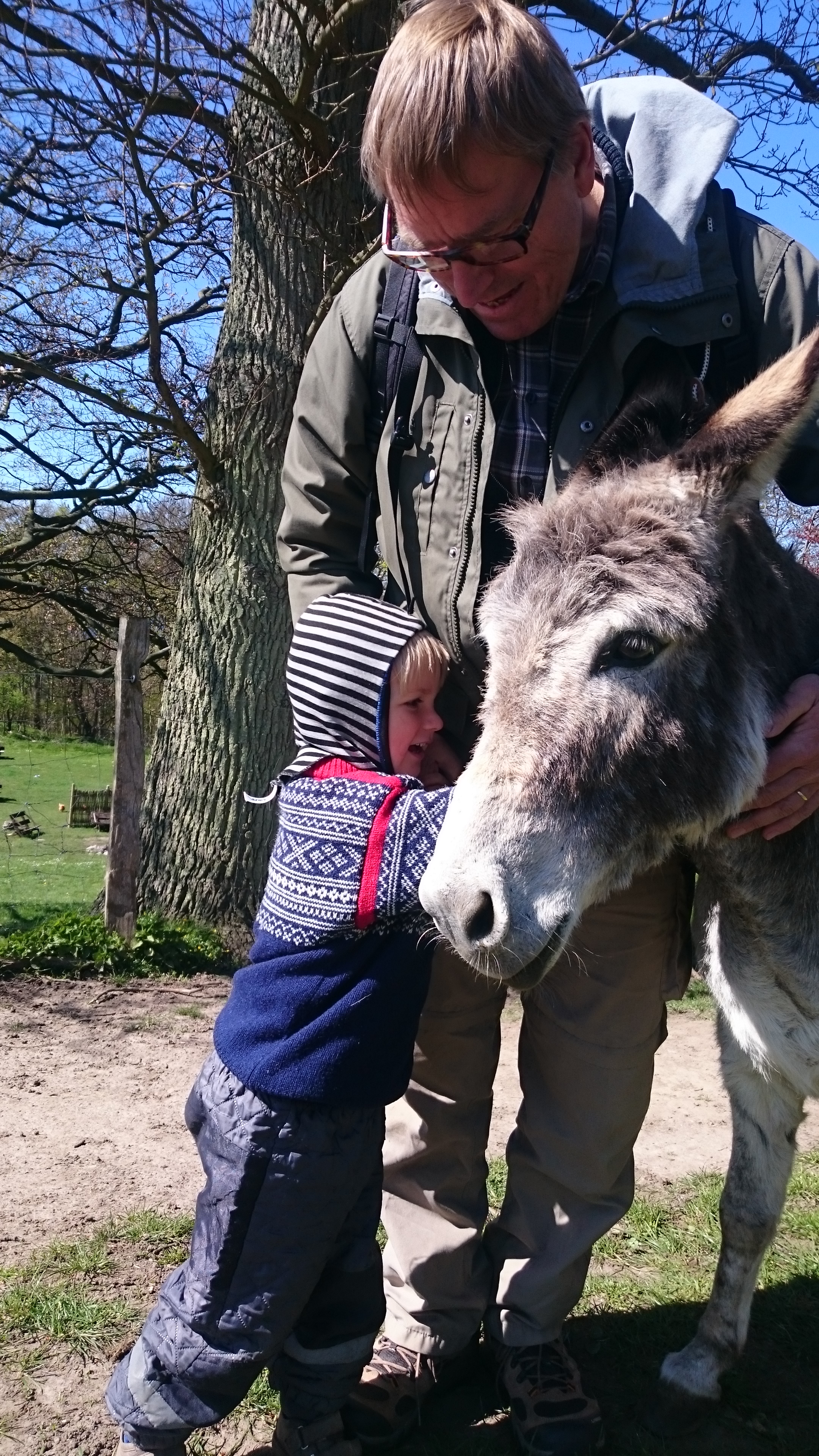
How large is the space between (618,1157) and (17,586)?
8.34 m

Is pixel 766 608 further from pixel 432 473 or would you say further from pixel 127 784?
pixel 127 784

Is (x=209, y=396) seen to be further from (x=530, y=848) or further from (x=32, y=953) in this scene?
(x=530, y=848)

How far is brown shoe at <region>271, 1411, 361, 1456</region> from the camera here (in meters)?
2.23

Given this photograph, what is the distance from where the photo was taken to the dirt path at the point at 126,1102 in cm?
358

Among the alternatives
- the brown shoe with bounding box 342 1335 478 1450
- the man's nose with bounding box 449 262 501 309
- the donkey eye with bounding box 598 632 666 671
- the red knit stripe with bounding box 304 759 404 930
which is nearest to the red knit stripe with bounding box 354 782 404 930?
the red knit stripe with bounding box 304 759 404 930

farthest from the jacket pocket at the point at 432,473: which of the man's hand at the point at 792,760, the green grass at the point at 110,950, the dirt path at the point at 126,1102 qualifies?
the green grass at the point at 110,950

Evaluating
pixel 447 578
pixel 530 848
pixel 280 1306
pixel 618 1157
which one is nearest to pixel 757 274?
pixel 447 578

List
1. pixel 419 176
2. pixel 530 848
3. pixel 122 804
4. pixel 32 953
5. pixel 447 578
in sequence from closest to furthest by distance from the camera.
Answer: pixel 530 848
pixel 419 176
pixel 447 578
pixel 32 953
pixel 122 804

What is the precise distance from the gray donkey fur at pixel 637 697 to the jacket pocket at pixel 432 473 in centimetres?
21

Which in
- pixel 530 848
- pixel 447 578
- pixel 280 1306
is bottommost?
pixel 280 1306

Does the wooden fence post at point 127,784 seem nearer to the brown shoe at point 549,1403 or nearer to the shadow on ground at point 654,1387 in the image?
the shadow on ground at point 654,1387

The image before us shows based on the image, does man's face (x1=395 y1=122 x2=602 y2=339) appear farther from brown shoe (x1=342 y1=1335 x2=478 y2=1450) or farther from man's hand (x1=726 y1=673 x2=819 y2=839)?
brown shoe (x1=342 y1=1335 x2=478 y2=1450)

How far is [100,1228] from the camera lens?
10.9 feet

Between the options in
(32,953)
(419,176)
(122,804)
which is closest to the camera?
(419,176)
